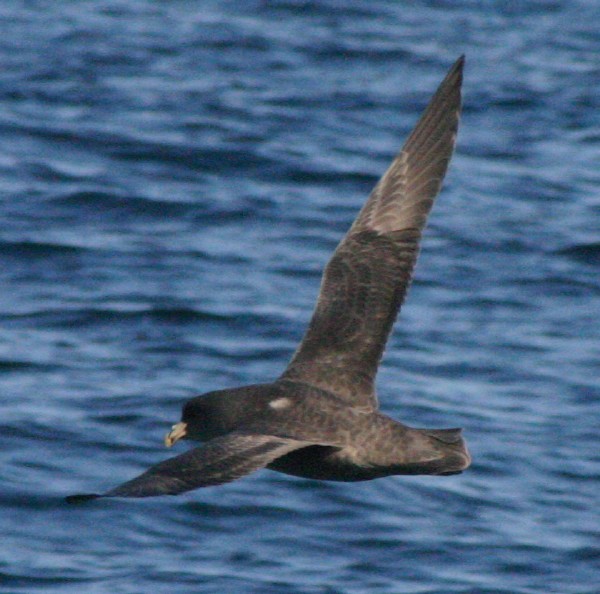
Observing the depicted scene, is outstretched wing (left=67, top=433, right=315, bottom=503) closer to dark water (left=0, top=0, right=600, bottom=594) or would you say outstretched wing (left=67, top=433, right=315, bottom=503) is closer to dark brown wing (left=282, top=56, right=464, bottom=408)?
dark brown wing (left=282, top=56, right=464, bottom=408)

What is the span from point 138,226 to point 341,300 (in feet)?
18.4

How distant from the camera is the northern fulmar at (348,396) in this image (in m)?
7.15

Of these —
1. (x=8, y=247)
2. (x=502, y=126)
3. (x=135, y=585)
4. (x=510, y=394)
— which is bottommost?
(x=135, y=585)

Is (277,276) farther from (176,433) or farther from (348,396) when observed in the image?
(176,433)

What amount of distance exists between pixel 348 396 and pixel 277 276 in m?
4.96

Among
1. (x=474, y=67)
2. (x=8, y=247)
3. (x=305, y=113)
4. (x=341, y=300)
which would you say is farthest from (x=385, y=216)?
(x=474, y=67)

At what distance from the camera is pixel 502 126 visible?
1742 cm

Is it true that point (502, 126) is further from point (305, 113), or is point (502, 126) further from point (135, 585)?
point (135, 585)

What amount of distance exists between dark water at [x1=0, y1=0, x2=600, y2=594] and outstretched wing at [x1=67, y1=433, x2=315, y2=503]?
87.2 inches

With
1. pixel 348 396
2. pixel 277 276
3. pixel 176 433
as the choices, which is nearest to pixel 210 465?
pixel 176 433

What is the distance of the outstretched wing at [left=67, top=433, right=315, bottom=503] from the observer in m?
6.71

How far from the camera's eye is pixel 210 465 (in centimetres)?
696

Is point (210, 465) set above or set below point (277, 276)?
below

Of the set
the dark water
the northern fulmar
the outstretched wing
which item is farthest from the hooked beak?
the dark water
